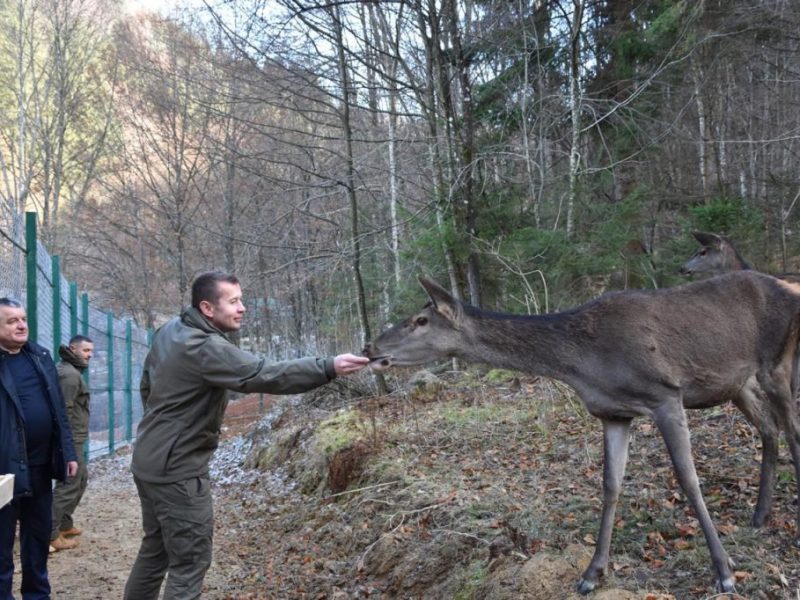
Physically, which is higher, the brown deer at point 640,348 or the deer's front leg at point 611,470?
the brown deer at point 640,348

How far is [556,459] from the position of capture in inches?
340

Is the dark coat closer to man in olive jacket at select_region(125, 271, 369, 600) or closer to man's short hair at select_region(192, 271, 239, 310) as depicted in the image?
man in olive jacket at select_region(125, 271, 369, 600)

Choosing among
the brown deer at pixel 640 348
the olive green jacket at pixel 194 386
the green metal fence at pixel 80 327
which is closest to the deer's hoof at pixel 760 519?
the brown deer at pixel 640 348

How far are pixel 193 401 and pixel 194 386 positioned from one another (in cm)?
11

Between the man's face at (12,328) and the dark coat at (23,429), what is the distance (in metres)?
0.09

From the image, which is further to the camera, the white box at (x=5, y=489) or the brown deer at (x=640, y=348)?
the brown deer at (x=640, y=348)

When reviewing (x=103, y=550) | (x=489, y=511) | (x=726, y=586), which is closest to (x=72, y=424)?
(x=103, y=550)

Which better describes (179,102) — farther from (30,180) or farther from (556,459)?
(556,459)

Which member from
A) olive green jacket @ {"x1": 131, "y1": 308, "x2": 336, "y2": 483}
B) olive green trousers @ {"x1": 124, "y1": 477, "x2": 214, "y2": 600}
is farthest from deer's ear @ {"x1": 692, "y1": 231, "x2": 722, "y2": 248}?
olive green trousers @ {"x1": 124, "y1": 477, "x2": 214, "y2": 600}

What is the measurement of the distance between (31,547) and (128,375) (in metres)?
13.1

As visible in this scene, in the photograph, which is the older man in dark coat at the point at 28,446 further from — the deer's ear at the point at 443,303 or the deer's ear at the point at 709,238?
the deer's ear at the point at 709,238

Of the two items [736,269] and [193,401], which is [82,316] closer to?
[193,401]

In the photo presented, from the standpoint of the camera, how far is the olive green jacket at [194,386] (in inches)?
184

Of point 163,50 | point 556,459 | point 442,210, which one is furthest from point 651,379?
point 163,50
